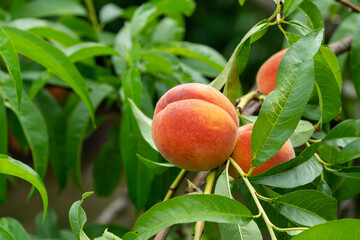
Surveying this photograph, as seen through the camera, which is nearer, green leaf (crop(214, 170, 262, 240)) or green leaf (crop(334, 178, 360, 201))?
green leaf (crop(214, 170, 262, 240))

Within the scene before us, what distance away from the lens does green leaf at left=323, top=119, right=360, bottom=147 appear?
0.59 metres

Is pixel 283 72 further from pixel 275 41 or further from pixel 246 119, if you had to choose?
pixel 275 41

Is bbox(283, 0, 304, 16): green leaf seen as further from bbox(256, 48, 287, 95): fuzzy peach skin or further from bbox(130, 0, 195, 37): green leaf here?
bbox(130, 0, 195, 37): green leaf

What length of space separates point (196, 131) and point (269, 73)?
239 millimetres

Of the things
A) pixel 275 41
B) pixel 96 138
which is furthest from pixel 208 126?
pixel 96 138

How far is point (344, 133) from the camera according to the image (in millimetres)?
597

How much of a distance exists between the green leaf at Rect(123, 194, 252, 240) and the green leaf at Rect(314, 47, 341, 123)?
0.21m

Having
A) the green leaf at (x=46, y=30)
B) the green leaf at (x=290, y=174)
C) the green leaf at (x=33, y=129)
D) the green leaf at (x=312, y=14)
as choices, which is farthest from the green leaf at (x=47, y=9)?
the green leaf at (x=290, y=174)

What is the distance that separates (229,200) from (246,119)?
225 millimetres

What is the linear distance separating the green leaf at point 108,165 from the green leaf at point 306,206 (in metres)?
0.75

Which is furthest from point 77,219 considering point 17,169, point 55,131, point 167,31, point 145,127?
point 167,31

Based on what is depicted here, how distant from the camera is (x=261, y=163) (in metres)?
0.50

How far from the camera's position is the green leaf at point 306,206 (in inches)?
19.1

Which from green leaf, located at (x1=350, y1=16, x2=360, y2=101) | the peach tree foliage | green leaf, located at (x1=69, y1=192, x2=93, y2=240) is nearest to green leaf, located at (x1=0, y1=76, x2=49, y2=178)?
the peach tree foliage
